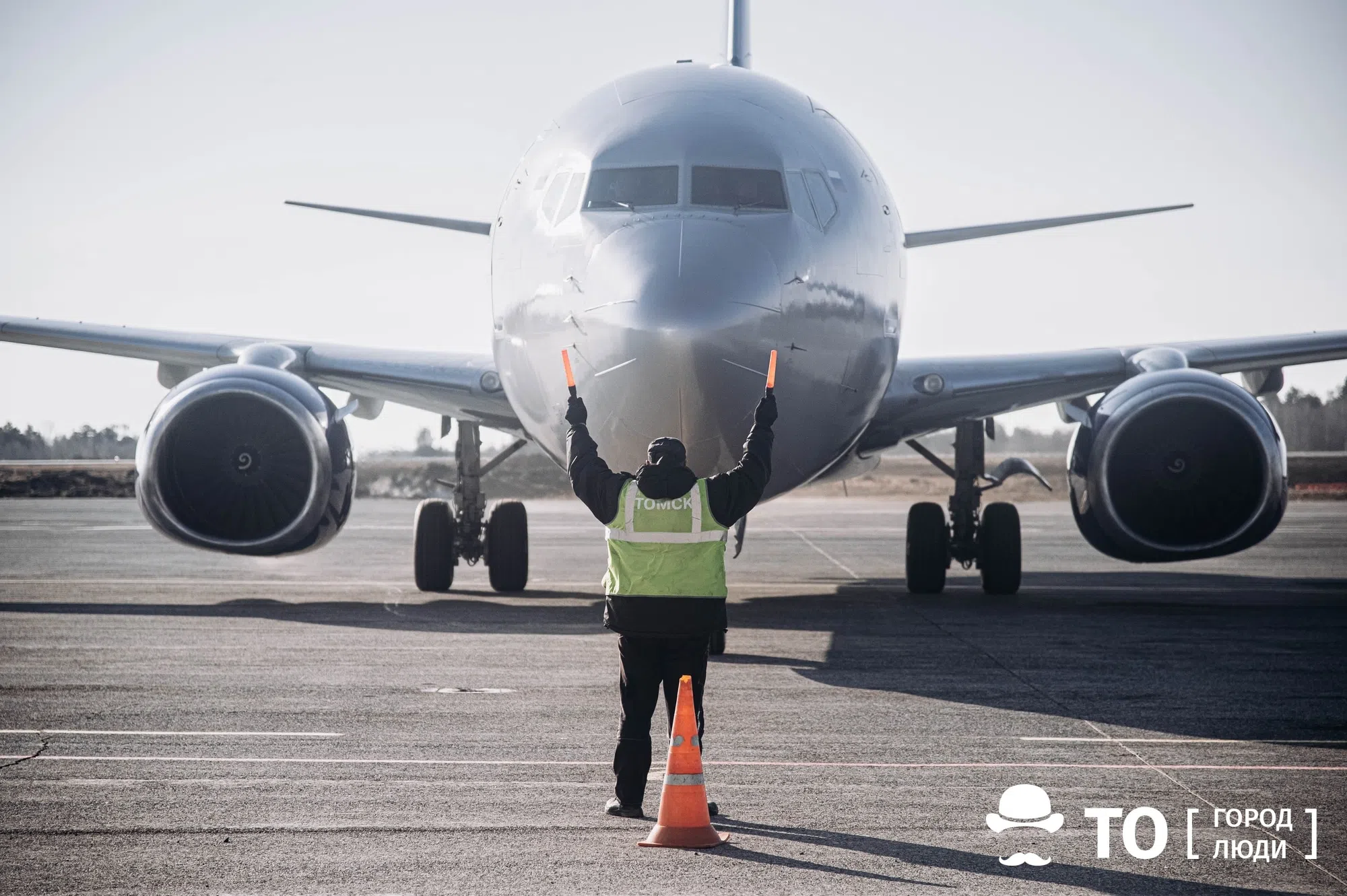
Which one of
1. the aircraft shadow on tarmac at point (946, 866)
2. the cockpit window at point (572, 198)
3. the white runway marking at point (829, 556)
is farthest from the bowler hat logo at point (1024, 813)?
the white runway marking at point (829, 556)

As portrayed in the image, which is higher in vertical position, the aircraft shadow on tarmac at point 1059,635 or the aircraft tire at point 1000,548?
the aircraft tire at point 1000,548

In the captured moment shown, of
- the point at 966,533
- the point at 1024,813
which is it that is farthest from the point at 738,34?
the point at 1024,813

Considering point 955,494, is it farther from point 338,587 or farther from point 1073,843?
point 1073,843

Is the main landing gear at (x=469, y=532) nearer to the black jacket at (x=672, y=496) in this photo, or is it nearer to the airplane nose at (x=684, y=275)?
the airplane nose at (x=684, y=275)

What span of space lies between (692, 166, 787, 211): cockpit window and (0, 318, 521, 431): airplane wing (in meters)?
4.80

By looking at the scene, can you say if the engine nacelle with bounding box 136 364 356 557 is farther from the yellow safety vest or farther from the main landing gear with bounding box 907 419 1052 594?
the yellow safety vest

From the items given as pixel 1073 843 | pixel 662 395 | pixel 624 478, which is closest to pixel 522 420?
pixel 662 395

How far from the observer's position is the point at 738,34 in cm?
1554

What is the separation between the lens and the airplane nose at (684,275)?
7.98m

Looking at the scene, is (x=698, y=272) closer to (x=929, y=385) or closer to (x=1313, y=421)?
(x=929, y=385)

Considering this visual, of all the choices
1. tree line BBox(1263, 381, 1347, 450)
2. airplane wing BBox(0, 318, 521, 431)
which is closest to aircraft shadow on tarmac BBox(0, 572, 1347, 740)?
airplane wing BBox(0, 318, 521, 431)

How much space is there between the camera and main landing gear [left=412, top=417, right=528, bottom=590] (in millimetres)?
15508

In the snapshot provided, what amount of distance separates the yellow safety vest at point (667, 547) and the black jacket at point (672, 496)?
1.3 inches

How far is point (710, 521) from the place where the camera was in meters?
6.05
